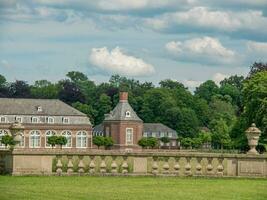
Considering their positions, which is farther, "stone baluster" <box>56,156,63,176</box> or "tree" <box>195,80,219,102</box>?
"tree" <box>195,80,219,102</box>

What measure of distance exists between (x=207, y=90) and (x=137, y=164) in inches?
6158

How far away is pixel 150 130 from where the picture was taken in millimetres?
147500

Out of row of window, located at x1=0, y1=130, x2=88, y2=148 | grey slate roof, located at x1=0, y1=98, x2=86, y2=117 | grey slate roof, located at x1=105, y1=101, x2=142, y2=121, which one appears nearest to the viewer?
row of window, located at x1=0, y1=130, x2=88, y2=148

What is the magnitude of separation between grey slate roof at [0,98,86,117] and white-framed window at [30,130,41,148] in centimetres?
284

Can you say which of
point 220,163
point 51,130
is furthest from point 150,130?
point 220,163

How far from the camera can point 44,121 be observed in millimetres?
113500

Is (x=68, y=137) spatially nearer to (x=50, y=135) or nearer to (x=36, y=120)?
(x=50, y=135)

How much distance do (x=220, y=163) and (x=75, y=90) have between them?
12293cm

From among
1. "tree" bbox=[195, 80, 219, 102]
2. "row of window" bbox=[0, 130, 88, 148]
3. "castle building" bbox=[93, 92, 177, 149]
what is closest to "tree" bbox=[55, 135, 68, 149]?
"row of window" bbox=[0, 130, 88, 148]

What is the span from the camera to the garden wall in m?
22.2

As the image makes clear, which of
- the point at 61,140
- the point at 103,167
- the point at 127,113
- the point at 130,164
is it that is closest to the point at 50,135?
the point at 61,140

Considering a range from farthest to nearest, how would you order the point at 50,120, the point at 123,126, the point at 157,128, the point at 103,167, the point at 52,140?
the point at 157,128, the point at 123,126, the point at 50,120, the point at 52,140, the point at 103,167

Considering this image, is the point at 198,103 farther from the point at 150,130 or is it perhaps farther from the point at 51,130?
the point at 51,130

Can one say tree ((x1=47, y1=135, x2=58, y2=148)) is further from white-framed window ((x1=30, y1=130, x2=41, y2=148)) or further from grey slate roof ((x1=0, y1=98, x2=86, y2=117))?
grey slate roof ((x1=0, y1=98, x2=86, y2=117))
